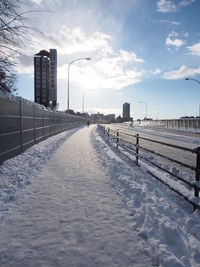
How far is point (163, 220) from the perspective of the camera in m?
3.86

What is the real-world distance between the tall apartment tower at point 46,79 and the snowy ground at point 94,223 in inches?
1647

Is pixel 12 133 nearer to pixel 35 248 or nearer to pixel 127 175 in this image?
pixel 127 175

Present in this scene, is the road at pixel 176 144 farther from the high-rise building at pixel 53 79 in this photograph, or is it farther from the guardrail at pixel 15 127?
the high-rise building at pixel 53 79

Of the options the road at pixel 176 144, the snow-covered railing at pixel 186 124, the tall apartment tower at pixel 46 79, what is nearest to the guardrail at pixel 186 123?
the snow-covered railing at pixel 186 124

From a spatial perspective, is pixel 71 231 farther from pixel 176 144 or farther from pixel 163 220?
pixel 176 144

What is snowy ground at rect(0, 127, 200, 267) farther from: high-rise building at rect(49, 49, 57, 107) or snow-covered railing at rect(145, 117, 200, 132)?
high-rise building at rect(49, 49, 57, 107)

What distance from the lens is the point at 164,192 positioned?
223 inches

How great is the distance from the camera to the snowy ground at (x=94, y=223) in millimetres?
2945

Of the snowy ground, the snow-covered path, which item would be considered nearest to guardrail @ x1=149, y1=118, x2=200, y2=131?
the snowy ground

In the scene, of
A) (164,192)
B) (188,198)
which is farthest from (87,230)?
(164,192)

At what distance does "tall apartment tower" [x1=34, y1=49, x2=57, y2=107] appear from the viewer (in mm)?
46428

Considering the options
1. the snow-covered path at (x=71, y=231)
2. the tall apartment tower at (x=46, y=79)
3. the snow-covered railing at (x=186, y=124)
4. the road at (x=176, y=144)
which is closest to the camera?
the snow-covered path at (x=71, y=231)

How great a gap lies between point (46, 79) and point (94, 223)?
1866 inches

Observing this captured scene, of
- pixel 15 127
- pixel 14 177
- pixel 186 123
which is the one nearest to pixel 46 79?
pixel 186 123
